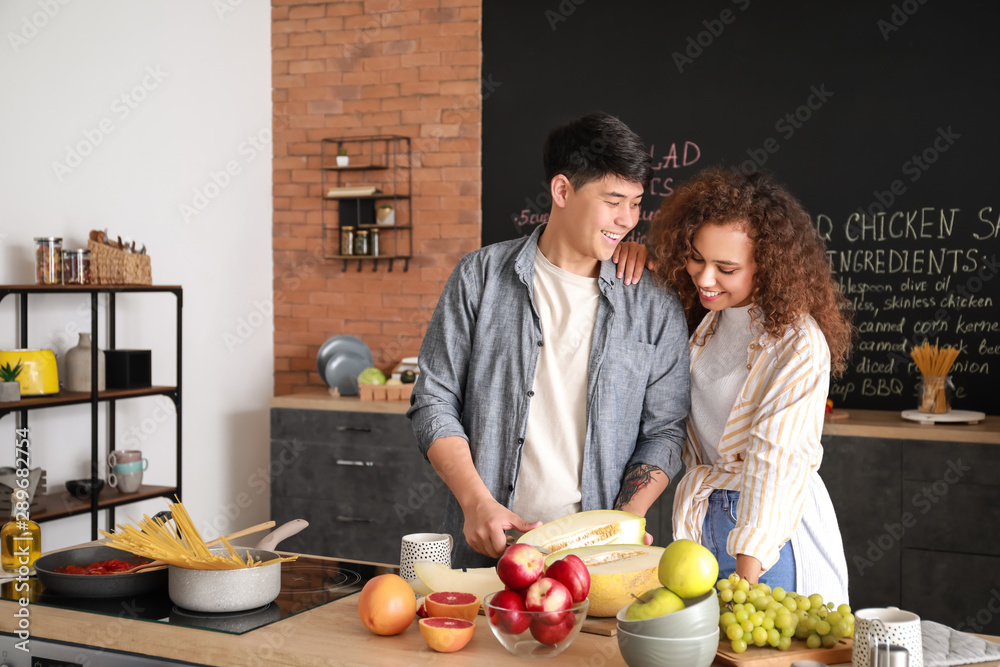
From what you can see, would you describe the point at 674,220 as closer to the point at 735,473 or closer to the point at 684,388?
the point at 684,388

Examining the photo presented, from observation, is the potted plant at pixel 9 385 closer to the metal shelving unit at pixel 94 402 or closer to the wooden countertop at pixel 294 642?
the metal shelving unit at pixel 94 402

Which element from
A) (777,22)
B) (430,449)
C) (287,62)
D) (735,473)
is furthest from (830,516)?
(287,62)

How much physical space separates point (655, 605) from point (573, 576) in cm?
14

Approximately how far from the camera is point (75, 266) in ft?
11.6

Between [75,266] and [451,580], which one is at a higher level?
[75,266]

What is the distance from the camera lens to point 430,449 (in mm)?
2109

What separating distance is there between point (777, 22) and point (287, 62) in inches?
106

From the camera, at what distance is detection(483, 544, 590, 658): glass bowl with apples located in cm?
134

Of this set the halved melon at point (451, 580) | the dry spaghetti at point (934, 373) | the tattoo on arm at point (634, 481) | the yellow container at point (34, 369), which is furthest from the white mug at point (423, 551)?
the dry spaghetti at point (934, 373)

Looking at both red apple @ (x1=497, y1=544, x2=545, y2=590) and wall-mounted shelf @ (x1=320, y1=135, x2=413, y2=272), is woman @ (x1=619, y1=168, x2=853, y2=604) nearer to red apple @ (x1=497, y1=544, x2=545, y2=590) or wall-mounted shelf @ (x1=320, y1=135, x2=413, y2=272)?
red apple @ (x1=497, y1=544, x2=545, y2=590)

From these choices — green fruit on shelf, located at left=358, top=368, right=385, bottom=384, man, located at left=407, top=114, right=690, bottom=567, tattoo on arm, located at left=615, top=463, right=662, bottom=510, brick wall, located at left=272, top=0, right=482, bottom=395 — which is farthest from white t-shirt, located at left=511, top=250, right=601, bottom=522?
brick wall, located at left=272, top=0, right=482, bottom=395

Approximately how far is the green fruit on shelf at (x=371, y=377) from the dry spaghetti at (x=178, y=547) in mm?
2832

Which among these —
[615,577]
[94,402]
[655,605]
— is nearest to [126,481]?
[94,402]

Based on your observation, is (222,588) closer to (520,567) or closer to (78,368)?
(520,567)
